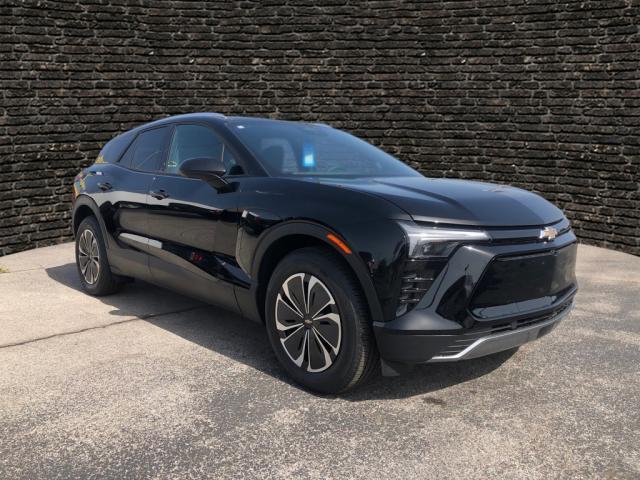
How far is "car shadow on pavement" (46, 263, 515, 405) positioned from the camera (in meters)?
3.48

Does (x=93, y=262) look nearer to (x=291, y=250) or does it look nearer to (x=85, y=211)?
(x=85, y=211)

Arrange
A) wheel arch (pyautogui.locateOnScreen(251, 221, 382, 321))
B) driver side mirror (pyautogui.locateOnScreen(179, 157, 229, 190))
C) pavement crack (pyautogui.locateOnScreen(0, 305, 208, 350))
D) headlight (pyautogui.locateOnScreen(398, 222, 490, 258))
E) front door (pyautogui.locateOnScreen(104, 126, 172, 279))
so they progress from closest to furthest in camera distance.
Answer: headlight (pyautogui.locateOnScreen(398, 222, 490, 258)) < wheel arch (pyautogui.locateOnScreen(251, 221, 382, 321)) < driver side mirror (pyautogui.locateOnScreen(179, 157, 229, 190)) < pavement crack (pyautogui.locateOnScreen(0, 305, 208, 350)) < front door (pyautogui.locateOnScreen(104, 126, 172, 279))

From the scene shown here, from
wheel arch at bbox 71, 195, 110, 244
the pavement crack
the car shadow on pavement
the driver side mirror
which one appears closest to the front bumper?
the car shadow on pavement

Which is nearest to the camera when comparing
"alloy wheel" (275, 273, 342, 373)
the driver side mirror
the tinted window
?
"alloy wheel" (275, 273, 342, 373)

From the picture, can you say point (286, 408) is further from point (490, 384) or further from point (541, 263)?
point (541, 263)

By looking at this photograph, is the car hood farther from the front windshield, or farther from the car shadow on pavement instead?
the car shadow on pavement

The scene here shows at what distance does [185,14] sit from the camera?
995 centimetres

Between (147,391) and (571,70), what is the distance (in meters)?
8.45

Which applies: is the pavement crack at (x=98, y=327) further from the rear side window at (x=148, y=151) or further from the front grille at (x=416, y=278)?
the front grille at (x=416, y=278)

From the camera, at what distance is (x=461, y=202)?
3.16 m

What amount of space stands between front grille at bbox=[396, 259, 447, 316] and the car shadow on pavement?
2.40ft

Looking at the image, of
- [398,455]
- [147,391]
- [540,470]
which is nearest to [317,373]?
[398,455]

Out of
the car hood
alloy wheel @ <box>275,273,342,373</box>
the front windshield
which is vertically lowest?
alloy wheel @ <box>275,273,342,373</box>

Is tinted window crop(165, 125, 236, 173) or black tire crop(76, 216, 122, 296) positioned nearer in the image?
tinted window crop(165, 125, 236, 173)
